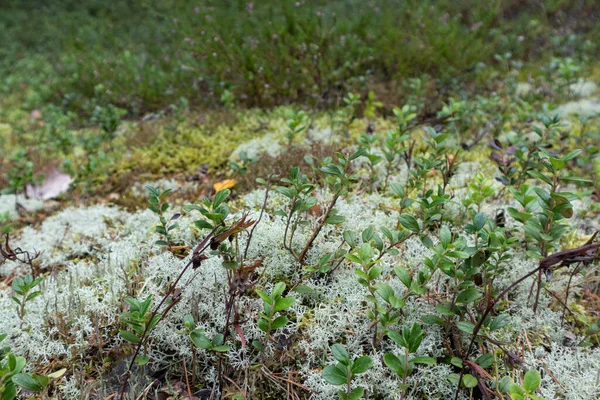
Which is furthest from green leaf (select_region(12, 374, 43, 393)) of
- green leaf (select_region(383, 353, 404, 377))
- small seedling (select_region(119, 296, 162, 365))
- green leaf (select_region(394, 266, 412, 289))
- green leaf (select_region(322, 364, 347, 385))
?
green leaf (select_region(394, 266, 412, 289))

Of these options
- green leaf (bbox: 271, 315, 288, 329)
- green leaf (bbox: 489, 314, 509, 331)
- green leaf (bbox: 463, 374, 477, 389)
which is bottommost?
green leaf (bbox: 463, 374, 477, 389)

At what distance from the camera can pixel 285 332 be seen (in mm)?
1766

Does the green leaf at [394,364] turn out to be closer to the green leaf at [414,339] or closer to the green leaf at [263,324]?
the green leaf at [414,339]

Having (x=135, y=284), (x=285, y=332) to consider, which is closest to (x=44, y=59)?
(x=135, y=284)

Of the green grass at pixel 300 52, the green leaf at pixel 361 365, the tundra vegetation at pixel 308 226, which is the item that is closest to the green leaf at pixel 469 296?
the tundra vegetation at pixel 308 226

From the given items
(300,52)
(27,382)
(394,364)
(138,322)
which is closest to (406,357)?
(394,364)

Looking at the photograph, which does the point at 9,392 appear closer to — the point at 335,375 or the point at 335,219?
the point at 335,375

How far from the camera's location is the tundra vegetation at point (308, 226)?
1.57 m

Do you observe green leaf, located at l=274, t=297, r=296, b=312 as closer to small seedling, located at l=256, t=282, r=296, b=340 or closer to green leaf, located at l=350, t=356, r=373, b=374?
small seedling, located at l=256, t=282, r=296, b=340

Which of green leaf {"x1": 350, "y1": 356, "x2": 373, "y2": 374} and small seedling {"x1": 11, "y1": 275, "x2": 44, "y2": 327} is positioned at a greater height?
green leaf {"x1": 350, "y1": 356, "x2": 373, "y2": 374}

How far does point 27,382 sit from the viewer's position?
4.34 feet

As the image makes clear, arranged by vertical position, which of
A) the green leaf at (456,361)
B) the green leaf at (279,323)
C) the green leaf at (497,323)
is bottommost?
the green leaf at (456,361)

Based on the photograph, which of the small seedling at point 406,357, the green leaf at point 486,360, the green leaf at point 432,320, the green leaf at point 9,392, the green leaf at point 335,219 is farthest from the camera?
the green leaf at point 335,219

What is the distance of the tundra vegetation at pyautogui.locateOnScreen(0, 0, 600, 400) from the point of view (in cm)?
157
